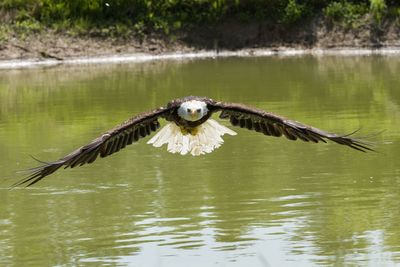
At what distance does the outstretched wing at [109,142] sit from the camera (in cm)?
949

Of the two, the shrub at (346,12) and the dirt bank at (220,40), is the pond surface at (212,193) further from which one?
the shrub at (346,12)

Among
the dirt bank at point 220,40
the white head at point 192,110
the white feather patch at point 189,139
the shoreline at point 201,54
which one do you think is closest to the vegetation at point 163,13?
the dirt bank at point 220,40

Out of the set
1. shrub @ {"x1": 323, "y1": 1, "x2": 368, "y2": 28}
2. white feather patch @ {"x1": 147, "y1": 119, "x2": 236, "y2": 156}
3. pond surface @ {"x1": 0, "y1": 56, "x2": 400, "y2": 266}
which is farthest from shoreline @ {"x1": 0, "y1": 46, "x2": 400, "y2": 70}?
white feather patch @ {"x1": 147, "y1": 119, "x2": 236, "y2": 156}

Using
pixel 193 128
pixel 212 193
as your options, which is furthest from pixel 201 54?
pixel 193 128

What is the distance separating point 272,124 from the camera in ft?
34.9

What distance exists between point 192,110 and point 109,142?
80 centimetres

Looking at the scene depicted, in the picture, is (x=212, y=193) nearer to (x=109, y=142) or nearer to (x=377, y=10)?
(x=109, y=142)

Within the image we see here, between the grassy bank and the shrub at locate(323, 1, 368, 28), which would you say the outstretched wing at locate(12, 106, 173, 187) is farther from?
the shrub at locate(323, 1, 368, 28)

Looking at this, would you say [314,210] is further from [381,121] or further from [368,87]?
[368,87]

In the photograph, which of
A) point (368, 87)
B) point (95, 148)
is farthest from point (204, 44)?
point (95, 148)

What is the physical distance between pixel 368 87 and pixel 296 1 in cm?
1218

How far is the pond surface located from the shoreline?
8.61m

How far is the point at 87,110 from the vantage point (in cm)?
2034

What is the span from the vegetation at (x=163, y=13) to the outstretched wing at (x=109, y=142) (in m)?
21.7
